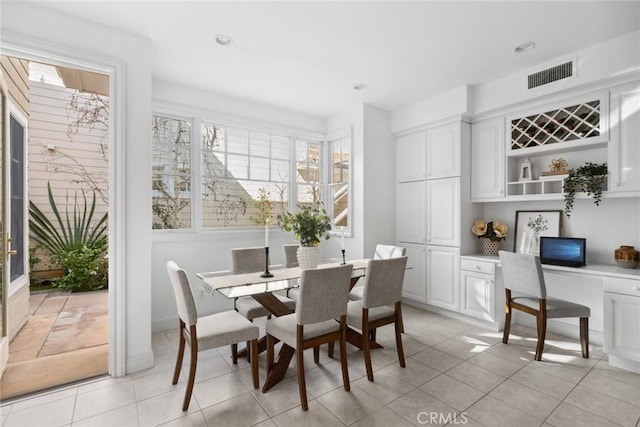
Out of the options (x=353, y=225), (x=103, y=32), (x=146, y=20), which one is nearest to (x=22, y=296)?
(x=103, y=32)

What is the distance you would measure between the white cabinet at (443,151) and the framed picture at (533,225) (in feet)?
2.96

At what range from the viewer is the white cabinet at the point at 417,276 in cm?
420

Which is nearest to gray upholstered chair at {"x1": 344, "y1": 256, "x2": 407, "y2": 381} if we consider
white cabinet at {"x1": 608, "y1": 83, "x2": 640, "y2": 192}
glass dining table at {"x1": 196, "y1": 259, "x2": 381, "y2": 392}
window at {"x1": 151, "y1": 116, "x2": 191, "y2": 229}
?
glass dining table at {"x1": 196, "y1": 259, "x2": 381, "y2": 392}

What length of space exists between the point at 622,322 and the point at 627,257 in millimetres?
606

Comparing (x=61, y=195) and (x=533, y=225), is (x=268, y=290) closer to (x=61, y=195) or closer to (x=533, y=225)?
(x=533, y=225)

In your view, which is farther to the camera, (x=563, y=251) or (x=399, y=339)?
(x=563, y=251)

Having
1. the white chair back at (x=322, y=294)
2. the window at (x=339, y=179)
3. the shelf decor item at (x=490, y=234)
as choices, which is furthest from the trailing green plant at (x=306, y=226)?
the shelf decor item at (x=490, y=234)

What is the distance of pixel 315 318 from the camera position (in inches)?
85.4

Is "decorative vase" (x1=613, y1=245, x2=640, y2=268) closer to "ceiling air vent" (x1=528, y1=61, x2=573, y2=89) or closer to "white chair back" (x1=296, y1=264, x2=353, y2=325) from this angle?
"ceiling air vent" (x1=528, y1=61, x2=573, y2=89)

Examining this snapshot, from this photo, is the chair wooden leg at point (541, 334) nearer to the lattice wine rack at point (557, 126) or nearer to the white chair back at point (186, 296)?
the lattice wine rack at point (557, 126)

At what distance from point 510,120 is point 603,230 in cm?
146

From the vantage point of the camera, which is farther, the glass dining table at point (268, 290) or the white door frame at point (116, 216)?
the white door frame at point (116, 216)

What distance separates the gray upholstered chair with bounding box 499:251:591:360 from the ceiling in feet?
6.33

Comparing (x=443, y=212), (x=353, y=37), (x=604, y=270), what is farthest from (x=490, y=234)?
(x=353, y=37)
